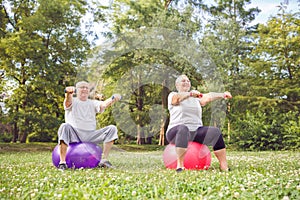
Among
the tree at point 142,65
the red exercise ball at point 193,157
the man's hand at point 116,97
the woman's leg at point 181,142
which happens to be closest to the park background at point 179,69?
the tree at point 142,65

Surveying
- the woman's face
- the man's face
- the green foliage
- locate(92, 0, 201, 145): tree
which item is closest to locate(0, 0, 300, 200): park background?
the green foliage

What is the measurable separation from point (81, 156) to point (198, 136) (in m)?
2.22

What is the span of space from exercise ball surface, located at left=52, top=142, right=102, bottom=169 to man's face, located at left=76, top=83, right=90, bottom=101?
2.91 feet

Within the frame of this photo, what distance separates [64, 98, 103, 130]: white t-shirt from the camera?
7.02 m

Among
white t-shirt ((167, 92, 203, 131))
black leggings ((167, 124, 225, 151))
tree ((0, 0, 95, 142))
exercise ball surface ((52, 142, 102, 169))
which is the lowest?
exercise ball surface ((52, 142, 102, 169))

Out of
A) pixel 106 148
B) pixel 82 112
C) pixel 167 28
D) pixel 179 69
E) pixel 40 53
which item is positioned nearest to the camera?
pixel 82 112

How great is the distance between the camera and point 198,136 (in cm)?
648

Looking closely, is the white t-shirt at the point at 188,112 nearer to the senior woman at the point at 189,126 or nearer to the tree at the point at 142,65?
the senior woman at the point at 189,126

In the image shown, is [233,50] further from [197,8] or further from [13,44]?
[13,44]

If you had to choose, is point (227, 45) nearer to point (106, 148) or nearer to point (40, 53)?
point (40, 53)

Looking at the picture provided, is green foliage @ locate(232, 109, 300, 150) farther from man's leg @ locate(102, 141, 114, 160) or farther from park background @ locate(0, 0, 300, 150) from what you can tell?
man's leg @ locate(102, 141, 114, 160)

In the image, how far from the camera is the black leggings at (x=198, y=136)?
6223 mm

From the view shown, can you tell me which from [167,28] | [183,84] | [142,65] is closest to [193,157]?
[183,84]

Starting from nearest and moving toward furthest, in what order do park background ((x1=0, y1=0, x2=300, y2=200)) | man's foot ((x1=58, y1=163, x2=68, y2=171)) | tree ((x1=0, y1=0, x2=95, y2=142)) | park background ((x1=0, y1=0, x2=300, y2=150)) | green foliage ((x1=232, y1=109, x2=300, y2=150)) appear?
man's foot ((x1=58, y1=163, x2=68, y2=171)) → green foliage ((x1=232, y1=109, x2=300, y2=150)) → park background ((x1=0, y1=0, x2=300, y2=200)) → park background ((x1=0, y1=0, x2=300, y2=150)) → tree ((x1=0, y1=0, x2=95, y2=142))
